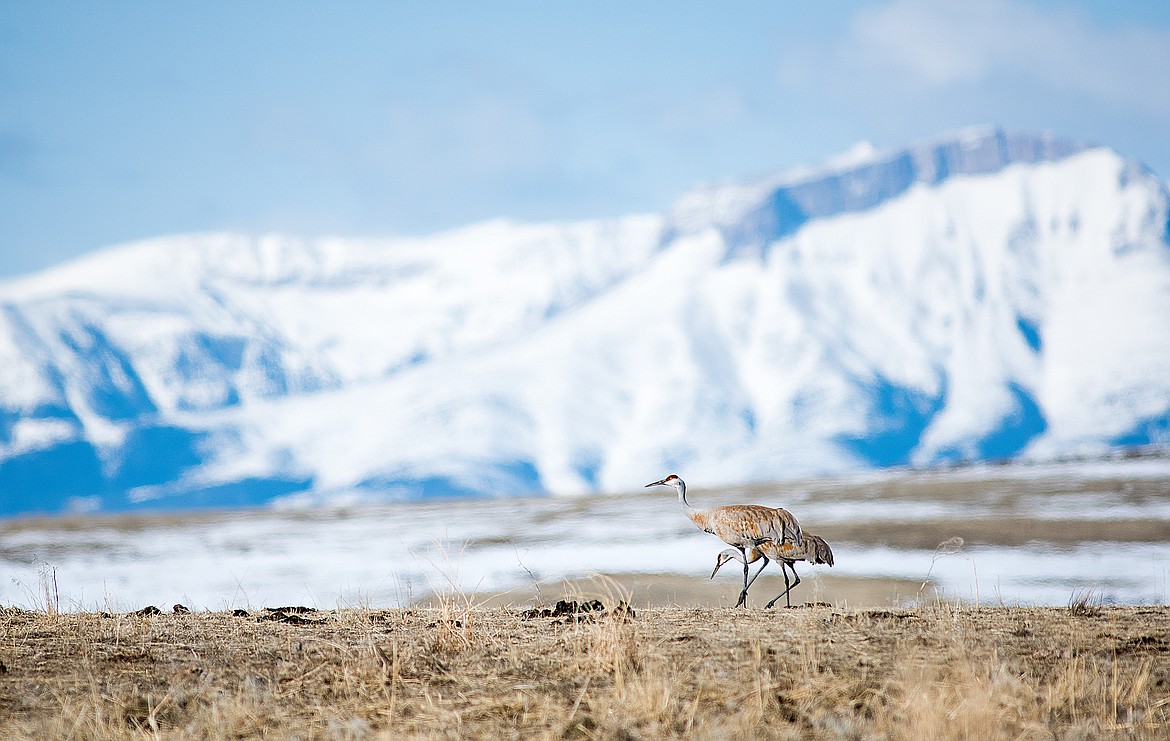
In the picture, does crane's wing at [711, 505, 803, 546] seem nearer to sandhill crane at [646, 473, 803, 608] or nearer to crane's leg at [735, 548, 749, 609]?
sandhill crane at [646, 473, 803, 608]

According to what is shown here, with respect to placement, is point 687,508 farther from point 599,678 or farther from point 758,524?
point 599,678

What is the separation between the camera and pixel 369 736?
781 cm

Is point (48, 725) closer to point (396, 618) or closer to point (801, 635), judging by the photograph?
point (396, 618)

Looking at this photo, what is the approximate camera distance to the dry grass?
7.93m

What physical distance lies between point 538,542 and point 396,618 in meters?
34.3

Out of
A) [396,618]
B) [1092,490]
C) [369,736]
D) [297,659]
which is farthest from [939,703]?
[1092,490]

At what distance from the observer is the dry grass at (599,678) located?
26.0 ft

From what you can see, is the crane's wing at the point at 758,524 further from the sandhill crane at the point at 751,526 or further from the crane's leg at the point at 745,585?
the crane's leg at the point at 745,585

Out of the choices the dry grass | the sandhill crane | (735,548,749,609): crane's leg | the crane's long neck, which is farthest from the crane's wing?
the dry grass

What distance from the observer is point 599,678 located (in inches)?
352

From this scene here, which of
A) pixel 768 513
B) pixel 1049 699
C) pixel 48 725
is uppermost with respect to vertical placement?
pixel 768 513

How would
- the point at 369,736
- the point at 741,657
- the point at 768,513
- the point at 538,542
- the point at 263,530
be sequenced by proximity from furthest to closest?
the point at 263,530 < the point at 538,542 < the point at 768,513 < the point at 741,657 < the point at 369,736

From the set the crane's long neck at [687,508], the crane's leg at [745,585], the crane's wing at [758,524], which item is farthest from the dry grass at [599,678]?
the crane's long neck at [687,508]

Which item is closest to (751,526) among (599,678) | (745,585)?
(745,585)
